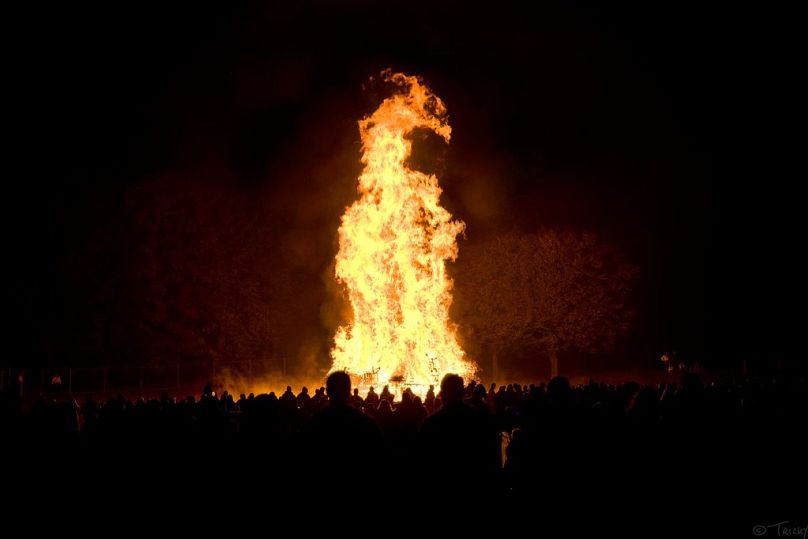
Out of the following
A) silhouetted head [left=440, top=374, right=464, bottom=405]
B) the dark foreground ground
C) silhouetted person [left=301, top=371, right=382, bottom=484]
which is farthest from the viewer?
silhouetted head [left=440, top=374, right=464, bottom=405]

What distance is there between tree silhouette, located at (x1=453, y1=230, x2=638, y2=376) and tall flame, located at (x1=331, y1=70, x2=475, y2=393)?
7014 millimetres

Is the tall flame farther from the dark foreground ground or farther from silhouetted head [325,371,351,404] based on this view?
silhouetted head [325,371,351,404]

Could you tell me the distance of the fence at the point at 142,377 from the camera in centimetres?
2605

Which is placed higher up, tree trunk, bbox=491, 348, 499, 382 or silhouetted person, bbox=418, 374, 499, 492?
tree trunk, bbox=491, 348, 499, 382

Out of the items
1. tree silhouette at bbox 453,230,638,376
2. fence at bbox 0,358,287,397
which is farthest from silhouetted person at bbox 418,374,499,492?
tree silhouette at bbox 453,230,638,376

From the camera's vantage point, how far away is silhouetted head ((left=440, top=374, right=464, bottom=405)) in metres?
5.59

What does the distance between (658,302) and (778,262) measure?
24.9 feet

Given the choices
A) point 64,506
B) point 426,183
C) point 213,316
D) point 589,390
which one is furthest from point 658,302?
point 64,506

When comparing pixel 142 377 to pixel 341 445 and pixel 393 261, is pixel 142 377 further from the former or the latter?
pixel 341 445

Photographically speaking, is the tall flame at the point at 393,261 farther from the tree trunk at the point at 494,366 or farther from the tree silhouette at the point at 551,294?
the tree trunk at the point at 494,366

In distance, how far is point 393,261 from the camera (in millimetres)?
29438

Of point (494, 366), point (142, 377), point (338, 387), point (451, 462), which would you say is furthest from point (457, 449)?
point (494, 366)

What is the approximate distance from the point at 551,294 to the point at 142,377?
19.3 meters

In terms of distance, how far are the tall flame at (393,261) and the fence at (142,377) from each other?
663cm
